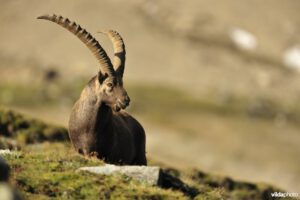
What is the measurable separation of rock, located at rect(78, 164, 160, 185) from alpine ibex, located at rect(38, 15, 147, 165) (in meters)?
3.62

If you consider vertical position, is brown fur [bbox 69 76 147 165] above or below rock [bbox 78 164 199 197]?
above

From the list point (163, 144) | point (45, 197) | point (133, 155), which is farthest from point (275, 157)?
point (45, 197)

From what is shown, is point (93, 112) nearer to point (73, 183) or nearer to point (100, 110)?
point (100, 110)

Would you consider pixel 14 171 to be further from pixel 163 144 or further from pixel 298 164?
pixel 163 144

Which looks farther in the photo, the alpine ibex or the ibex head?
the alpine ibex

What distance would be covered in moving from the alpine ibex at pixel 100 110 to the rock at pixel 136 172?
3619mm

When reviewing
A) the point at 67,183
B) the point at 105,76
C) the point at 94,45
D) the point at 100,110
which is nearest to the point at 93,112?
the point at 100,110

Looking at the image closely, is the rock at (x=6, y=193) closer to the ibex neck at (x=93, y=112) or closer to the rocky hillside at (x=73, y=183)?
the rocky hillside at (x=73, y=183)

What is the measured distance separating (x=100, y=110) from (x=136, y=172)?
4996 millimetres

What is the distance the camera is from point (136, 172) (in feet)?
74.9

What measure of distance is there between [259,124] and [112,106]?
151846mm

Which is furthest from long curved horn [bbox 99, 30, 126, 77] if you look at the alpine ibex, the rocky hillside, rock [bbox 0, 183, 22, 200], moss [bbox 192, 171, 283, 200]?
rock [bbox 0, 183, 22, 200]

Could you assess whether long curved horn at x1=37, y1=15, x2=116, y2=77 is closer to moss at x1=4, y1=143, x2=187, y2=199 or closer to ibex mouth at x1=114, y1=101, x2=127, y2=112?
ibex mouth at x1=114, y1=101, x2=127, y2=112

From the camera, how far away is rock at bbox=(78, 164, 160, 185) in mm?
22750
